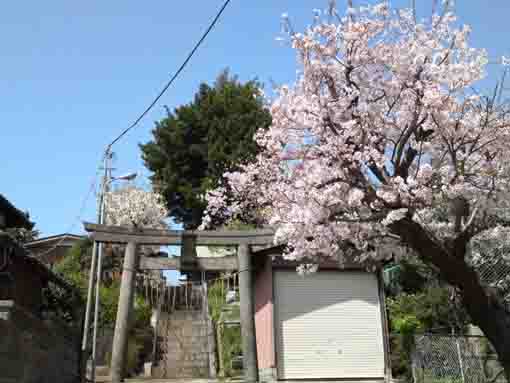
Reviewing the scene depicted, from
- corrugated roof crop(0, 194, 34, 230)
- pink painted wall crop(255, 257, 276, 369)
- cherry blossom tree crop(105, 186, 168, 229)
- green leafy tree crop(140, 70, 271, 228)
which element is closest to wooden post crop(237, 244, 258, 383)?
pink painted wall crop(255, 257, 276, 369)

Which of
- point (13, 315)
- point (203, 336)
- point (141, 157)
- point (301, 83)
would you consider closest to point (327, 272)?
point (203, 336)

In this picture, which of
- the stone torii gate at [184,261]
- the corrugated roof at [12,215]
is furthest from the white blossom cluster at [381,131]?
the corrugated roof at [12,215]

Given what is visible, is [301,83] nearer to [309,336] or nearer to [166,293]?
[309,336]

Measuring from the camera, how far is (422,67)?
888cm

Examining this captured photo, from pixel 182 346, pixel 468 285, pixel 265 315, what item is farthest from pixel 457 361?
pixel 182 346

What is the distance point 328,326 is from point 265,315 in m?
1.85

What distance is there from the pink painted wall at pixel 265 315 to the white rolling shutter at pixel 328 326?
0.20 m

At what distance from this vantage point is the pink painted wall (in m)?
14.8

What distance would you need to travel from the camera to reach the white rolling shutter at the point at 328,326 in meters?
14.6

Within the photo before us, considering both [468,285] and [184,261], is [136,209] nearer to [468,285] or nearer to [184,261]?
[184,261]

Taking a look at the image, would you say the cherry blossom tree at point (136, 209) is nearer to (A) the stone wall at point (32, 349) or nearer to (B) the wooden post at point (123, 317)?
(B) the wooden post at point (123, 317)

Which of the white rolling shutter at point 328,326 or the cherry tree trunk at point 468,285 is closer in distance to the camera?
the cherry tree trunk at point 468,285

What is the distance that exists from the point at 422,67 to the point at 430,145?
63.0 inches

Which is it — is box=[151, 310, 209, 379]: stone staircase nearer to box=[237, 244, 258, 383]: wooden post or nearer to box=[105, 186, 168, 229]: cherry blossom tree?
box=[237, 244, 258, 383]: wooden post
